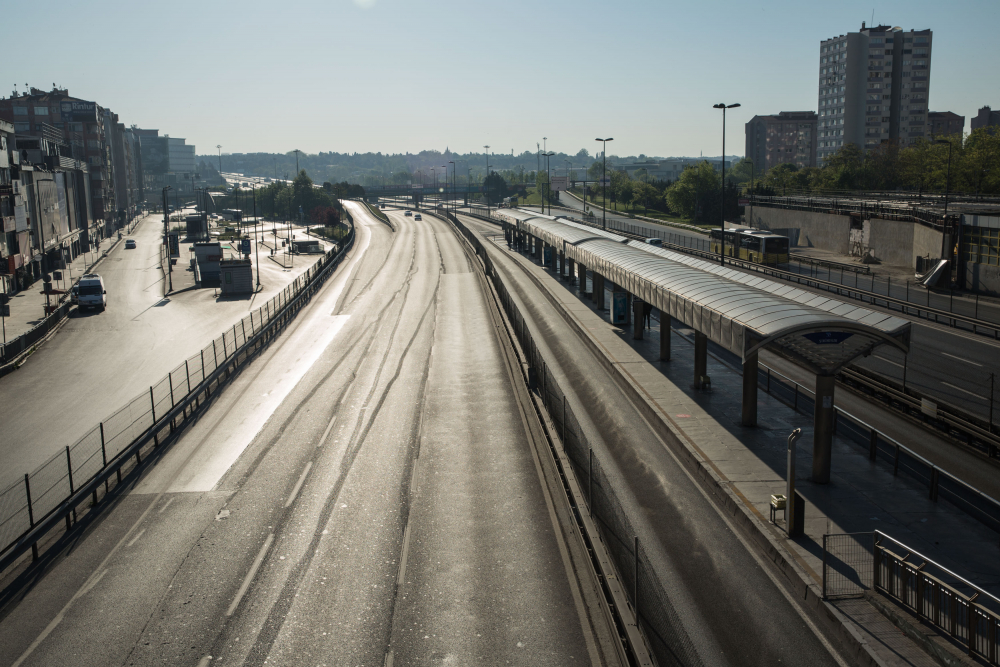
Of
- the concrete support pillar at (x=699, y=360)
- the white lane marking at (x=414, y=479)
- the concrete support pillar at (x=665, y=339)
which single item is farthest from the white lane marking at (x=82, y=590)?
the concrete support pillar at (x=665, y=339)

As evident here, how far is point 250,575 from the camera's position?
14.2 meters

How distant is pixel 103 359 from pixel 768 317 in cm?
3239

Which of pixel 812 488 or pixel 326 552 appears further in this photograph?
pixel 812 488

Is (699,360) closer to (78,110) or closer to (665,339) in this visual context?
(665,339)

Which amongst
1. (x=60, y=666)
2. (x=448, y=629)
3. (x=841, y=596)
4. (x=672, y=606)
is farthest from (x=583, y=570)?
(x=60, y=666)

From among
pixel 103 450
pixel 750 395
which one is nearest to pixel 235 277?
pixel 103 450

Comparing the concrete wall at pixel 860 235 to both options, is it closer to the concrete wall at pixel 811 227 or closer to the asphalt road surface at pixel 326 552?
the concrete wall at pixel 811 227

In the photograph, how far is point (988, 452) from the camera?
19.8 m

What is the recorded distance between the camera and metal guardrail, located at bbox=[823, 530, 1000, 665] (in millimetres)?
10820

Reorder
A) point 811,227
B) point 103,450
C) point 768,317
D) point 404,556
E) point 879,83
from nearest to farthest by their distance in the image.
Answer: point 404,556 < point 768,317 < point 103,450 < point 811,227 < point 879,83

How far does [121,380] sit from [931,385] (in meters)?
32.3

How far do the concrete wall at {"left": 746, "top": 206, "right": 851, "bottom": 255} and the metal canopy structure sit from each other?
46804 millimetres

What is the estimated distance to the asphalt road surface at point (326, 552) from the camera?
39.2 ft

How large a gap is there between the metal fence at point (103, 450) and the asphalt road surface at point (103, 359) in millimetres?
2006
